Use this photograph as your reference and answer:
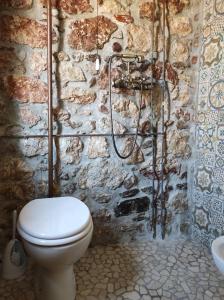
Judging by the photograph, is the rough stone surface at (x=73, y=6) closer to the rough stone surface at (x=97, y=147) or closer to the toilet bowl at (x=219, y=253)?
the rough stone surface at (x=97, y=147)

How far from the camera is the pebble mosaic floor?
4.58 feet

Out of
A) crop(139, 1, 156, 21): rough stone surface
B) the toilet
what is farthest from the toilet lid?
crop(139, 1, 156, 21): rough stone surface

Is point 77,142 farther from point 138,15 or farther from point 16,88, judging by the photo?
point 138,15

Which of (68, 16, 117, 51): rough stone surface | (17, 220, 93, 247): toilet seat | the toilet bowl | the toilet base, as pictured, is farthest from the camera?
(68, 16, 117, 51): rough stone surface

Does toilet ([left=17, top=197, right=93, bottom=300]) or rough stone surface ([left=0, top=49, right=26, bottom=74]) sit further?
rough stone surface ([left=0, top=49, right=26, bottom=74])

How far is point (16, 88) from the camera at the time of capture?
154cm

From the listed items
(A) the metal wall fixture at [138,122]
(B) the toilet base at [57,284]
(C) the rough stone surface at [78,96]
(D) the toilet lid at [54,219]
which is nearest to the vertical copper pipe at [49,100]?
(A) the metal wall fixture at [138,122]

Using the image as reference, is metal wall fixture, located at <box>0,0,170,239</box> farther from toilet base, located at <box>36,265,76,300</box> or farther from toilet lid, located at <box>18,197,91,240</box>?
toilet base, located at <box>36,265,76,300</box>

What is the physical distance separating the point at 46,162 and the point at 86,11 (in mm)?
995

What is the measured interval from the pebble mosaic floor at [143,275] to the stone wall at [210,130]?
0.85ft

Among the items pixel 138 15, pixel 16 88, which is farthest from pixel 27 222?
pixel 138 15

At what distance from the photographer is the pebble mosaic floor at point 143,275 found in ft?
4.58

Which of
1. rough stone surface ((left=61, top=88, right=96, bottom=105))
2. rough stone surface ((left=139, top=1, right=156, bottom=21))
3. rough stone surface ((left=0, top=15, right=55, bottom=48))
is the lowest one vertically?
rough stone surface ((left=61, top=88, right=96, bottom=105))

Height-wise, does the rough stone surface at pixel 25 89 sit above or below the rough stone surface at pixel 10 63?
below
